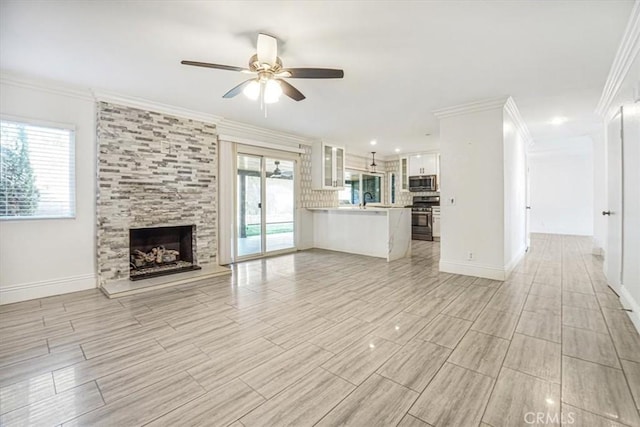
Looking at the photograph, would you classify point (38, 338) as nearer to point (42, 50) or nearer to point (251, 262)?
point (42, 50)

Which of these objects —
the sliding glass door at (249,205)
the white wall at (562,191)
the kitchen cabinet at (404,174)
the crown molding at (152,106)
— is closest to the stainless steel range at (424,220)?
the kitchen cabinet at (404,174)

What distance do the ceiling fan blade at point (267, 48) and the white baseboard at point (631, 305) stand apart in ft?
13.1

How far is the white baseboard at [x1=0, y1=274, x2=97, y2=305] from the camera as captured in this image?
3.31 meters

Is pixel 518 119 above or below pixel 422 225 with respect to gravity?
above

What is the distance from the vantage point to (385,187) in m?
9.49

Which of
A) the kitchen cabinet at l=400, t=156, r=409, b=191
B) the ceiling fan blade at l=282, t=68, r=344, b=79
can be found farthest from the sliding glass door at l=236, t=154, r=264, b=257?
the kitchen cabinet at l=400, t=156, r=409, b=191

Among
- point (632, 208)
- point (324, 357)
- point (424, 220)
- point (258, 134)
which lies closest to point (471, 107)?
point (632, 208)

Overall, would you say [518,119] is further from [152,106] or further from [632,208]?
[152,106]

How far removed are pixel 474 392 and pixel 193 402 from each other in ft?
5.56

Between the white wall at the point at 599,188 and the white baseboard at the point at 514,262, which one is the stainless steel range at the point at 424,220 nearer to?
the white baseboard at the point at 514,262

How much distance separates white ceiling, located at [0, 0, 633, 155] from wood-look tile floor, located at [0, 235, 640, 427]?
2.63 m

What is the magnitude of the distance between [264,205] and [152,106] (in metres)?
2.63

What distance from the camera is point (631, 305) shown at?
9.15 ft

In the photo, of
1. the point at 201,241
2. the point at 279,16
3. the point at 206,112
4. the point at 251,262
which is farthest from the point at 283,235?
the point at 279,16
